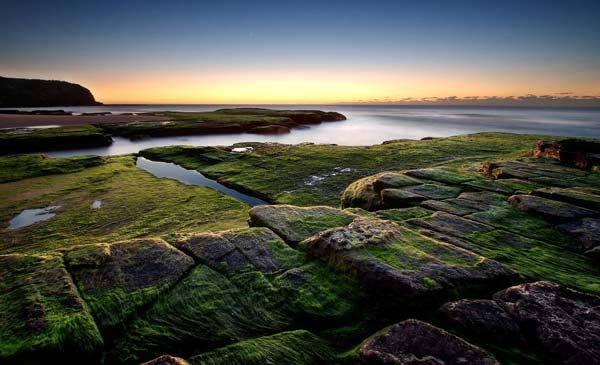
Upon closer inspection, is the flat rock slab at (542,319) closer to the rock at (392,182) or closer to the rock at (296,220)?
the rock at (296,220)

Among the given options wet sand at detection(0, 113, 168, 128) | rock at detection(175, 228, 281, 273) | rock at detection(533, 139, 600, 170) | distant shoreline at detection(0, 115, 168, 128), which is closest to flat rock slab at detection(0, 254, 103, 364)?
rock at detection(175, 228, 281, 273)

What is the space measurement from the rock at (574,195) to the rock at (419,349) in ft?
27.2

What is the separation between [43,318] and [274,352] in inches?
143

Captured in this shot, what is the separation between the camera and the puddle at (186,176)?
20.0m

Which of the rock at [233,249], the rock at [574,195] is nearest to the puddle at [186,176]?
the rock at [233,249]

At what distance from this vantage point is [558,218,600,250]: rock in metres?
7.75

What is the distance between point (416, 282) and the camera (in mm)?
5688

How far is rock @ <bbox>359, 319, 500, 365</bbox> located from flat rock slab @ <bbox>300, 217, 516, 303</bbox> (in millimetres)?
799

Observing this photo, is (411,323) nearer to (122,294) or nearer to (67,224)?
(122,294)

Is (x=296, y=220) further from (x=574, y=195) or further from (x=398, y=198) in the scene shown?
(x=574, y=195)

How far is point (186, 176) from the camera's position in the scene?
26.3 metres

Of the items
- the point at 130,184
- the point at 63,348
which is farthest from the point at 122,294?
the point at 130,184

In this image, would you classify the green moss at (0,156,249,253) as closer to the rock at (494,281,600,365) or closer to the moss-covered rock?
the moss-covered rock

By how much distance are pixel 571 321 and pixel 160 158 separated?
116ft
